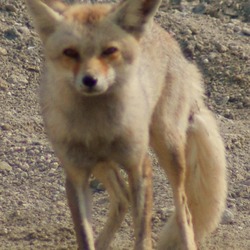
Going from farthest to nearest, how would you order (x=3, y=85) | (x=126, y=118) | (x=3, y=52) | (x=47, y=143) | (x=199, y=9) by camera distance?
(x=199, y=9) < (x=3, y=52) < (x=3, y=85) < (x=47, y=143) < (x=126, y=118)

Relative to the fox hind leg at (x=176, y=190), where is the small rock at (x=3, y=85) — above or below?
below

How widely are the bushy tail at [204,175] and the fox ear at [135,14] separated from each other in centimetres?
145

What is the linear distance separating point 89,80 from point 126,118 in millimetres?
648

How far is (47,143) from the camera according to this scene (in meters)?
9.45

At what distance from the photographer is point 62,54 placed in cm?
664

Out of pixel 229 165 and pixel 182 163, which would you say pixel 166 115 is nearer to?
pixel 182 163

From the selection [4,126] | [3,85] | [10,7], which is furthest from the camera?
[10,7]

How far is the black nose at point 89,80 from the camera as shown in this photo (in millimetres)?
6426

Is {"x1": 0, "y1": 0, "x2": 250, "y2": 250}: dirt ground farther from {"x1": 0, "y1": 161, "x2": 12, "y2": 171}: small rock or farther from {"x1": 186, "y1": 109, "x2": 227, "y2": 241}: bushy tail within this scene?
{"x1": 186, "y1": 109, "x2": 227, "y2": 241}: bushy tail

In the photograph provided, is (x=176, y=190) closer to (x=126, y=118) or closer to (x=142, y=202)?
(x=142, y=202)

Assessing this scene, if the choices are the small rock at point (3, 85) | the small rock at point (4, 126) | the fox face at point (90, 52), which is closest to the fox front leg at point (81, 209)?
the fox face at point (90, 52)

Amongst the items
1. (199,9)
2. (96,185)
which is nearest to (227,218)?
(96,185)

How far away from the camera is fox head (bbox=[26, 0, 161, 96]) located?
21.4 ft

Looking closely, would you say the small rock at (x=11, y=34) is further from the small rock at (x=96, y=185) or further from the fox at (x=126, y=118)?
the fox at (x=126, y=118)
